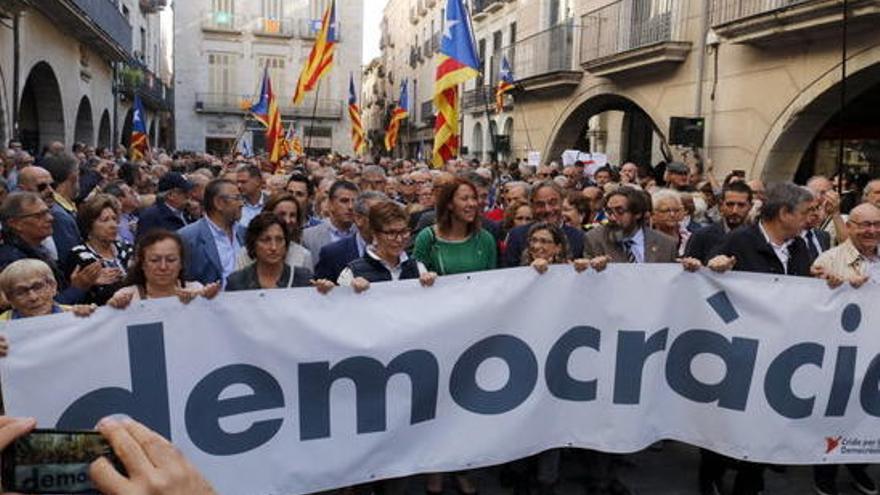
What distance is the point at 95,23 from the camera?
61.7ft

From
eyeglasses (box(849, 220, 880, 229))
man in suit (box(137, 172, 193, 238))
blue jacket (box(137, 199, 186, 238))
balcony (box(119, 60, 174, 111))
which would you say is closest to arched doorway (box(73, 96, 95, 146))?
balcony (box(119, 60, 174, 111))

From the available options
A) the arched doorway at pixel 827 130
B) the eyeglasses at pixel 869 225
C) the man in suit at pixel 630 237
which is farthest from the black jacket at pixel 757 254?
the arched doorway at pixel 827 130

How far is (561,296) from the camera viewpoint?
3.84 metres

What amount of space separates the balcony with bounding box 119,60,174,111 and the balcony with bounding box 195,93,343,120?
5.74 ft

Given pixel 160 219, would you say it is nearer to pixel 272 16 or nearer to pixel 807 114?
pixel 807 114

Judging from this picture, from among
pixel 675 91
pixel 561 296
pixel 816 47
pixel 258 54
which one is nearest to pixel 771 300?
pixel 561 296

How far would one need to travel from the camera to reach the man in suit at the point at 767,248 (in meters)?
4.18

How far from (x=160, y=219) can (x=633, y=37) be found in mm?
11403

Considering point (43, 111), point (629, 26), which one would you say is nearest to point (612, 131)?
point (629, 26)

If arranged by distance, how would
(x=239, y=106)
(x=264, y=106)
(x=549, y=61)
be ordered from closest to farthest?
(x=264, y=106), (x=549, y=61), (x=239, y=106)

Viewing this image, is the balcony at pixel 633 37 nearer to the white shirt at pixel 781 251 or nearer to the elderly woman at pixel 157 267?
the white shirt at pixel 781 251

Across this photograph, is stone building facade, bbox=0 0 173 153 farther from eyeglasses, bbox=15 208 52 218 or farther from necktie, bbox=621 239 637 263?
necktie, bbox=621 239 637 263

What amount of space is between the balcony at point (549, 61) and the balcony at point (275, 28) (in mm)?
26376

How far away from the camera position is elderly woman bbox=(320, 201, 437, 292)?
3.95 meters
